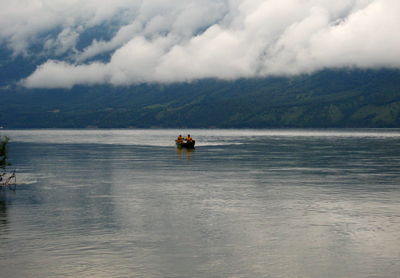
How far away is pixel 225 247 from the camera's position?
36.2 m

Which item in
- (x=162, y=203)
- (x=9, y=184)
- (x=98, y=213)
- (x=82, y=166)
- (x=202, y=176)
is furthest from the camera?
(x=82, y=166)

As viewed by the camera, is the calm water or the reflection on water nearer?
the calm water

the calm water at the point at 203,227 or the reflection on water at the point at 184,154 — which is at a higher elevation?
the reflection on water at the point at 184,154

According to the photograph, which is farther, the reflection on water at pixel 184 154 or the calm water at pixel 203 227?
the reflection on water at pixel 184 154

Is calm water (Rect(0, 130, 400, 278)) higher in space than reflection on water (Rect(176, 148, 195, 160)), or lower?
lower

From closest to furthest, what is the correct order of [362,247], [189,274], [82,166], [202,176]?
[189,274] → [362,247] → [202,176] → [82,166]

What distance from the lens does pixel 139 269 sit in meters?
31.3

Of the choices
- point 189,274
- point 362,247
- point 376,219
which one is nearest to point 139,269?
point 189,274

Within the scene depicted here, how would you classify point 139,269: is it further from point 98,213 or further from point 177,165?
point 177,165

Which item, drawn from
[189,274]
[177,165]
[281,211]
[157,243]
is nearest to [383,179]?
[281,211]

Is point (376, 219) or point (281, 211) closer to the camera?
point (376, 219)

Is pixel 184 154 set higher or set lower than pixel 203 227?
higher

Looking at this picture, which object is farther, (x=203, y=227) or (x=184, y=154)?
(x=184, y=154)

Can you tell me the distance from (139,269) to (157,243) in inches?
237
